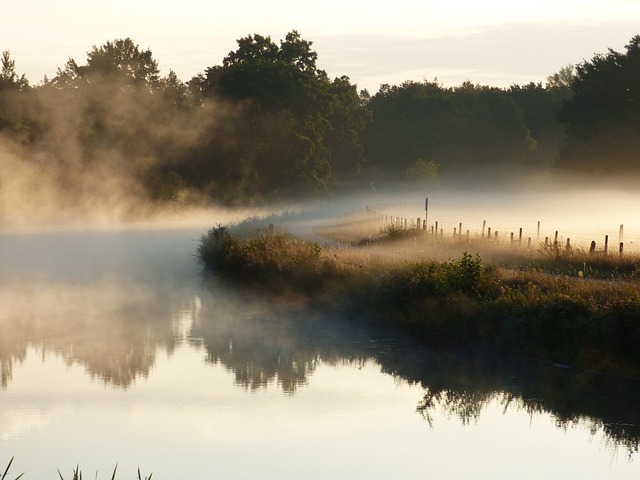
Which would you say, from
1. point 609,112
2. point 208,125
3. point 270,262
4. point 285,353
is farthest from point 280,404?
point 609,112

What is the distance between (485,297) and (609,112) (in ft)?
231

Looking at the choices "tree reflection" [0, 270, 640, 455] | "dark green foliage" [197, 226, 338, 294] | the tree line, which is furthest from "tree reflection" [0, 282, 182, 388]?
the tree line

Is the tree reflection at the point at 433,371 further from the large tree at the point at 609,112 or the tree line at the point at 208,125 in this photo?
the large tree at the point at 609,112

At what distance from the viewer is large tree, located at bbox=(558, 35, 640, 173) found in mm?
93938

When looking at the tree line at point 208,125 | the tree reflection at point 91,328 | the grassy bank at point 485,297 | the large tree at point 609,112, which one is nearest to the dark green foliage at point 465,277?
the grassy bank at point 485,297

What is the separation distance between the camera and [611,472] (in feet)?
57.6

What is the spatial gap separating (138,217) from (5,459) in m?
75.2

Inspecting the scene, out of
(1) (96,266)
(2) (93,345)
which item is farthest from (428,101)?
(2) (93,345)

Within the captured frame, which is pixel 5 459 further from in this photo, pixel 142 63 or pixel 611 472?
pixel 142 63

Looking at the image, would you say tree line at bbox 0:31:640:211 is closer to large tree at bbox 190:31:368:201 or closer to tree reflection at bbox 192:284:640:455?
large tree at bbox 190:31:368:201

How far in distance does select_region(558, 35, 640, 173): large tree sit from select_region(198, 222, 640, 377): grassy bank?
57346 millimetres

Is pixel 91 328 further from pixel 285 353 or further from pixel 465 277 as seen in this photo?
pixel 465 277

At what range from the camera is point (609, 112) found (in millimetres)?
95312

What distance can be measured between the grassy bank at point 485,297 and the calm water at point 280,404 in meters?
0.77
